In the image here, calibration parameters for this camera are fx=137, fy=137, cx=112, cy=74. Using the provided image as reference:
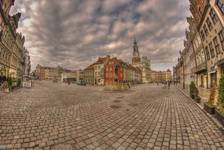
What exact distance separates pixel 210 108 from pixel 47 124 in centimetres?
871

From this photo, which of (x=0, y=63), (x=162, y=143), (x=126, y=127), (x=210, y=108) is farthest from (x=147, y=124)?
(x=0, y=63)

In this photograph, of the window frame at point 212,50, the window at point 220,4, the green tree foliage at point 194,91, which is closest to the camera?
the green tree foliage at point 194,91

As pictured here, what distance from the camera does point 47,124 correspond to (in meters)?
6.09

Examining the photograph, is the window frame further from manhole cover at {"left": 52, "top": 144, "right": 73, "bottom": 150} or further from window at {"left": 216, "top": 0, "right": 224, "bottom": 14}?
manhole cover at {"left": 52, "top": 144, "right": 73, "bottom": 150}

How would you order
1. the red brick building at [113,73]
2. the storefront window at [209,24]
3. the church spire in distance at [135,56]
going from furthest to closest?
the church spire in distance at [135,56], the red brick building at [113,73], the storefront window at [209,24]

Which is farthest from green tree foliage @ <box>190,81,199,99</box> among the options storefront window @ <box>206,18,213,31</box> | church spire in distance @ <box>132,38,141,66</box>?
church spire in distance @ <box>132,38,141,66</box>

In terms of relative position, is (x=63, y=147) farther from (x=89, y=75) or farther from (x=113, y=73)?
(x=89, y=75)

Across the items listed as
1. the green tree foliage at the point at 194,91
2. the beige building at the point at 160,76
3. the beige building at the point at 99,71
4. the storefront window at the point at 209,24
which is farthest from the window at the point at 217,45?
the beige building at the point at 160,76

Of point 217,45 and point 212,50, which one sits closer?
point 217,45

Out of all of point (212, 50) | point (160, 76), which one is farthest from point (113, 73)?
point (160, 76)

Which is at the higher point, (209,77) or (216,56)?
(216,56)

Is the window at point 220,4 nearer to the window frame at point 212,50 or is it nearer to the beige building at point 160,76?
the window frame at point 212,50

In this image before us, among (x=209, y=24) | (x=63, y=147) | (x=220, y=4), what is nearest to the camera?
(x=63, y=147)

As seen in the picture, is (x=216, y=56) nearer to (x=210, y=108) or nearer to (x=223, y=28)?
(x=223, y=28)
